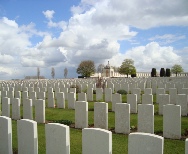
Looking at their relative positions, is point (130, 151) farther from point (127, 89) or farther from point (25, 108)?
point (127, 89)

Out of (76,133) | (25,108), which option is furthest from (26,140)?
(25,108)

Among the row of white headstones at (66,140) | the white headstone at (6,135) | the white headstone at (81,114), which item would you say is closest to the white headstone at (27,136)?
the row of white headstones at (66,140)

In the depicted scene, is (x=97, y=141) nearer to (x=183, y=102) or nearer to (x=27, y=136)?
(x=27, y=136)

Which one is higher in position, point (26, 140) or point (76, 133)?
point (26, 140)

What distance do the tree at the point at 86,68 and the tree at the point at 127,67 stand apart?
38.1 feet

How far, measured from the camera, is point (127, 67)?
71500 mm

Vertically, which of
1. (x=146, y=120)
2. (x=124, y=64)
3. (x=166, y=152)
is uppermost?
(x=124, y=64)

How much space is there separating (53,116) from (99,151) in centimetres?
611

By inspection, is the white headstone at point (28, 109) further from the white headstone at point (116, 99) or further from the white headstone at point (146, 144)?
the white headstone at point (146, 144)

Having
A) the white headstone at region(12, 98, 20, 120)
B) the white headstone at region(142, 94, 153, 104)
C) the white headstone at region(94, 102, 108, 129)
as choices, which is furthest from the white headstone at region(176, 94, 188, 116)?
the white headstone at region(12, 98, 20, 120)

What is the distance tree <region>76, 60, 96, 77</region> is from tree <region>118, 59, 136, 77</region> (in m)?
11.6

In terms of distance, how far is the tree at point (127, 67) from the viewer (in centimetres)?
7119

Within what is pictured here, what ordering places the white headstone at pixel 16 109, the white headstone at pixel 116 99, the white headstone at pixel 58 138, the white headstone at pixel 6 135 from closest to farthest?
the white headstone at pixel 58 138, the white headstone at pixel 6 135, the white headstone at pixel 16 109, the white headstone at pixel 116 99

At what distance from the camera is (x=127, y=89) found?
1694 cm
